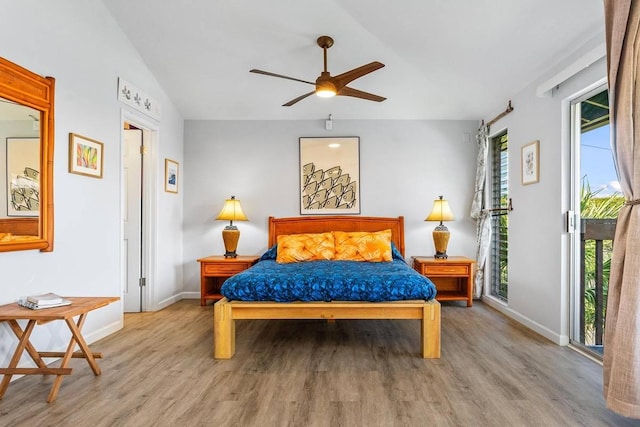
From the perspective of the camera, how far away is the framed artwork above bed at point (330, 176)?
5.17 meters

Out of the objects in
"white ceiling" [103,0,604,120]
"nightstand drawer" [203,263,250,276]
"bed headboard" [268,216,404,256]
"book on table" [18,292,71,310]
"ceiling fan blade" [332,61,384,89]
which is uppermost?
"white ceiling" [103,0,604,120]

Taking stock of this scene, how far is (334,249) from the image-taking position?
4.49 m

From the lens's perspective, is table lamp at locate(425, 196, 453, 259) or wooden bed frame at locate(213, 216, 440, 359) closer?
wooden bed frame at locate(213, 216, 440, 359)

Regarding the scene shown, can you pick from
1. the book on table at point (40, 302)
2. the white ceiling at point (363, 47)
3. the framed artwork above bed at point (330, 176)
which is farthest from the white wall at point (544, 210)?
the book on table at point (40, 302)

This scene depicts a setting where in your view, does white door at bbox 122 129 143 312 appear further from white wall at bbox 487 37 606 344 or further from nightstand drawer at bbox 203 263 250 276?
white wall at bbox 487 37 606 344

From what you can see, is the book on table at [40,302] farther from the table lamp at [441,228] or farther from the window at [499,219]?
the window at [499,219]

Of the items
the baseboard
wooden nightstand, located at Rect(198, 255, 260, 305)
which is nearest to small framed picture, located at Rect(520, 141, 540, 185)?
the baseboard

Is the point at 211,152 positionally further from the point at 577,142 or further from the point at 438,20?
the point at 577,142

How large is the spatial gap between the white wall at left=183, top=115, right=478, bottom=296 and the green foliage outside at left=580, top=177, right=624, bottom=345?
1962mm

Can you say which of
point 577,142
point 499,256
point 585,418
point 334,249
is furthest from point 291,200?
point 585,418

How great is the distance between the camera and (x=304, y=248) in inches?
175

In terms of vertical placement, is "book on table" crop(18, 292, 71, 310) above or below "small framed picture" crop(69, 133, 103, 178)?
below

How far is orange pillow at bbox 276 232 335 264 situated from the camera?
14.2 feet

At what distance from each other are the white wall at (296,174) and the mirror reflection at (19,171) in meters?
2.52
